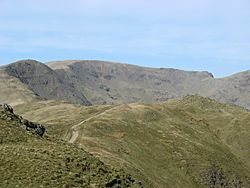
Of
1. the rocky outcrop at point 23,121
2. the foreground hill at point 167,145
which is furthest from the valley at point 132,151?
the rocky outcrop at point 23,121

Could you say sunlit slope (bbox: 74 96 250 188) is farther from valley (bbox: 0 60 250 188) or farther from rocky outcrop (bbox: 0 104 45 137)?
rocky outcrop (bbox: 0 104 45 137)

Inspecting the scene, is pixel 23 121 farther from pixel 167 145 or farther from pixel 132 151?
pixel 167 145

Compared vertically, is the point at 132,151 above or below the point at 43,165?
below

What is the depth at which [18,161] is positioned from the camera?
4981 cm

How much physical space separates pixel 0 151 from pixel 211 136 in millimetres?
132389

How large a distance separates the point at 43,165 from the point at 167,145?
10016 centimetres

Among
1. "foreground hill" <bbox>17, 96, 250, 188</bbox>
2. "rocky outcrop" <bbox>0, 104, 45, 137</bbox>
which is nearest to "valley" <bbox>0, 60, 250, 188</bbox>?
"foreground hill" <bbox>17, 96, 250, 188</bbox>

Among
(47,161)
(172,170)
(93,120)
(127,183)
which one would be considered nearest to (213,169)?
(172,170)

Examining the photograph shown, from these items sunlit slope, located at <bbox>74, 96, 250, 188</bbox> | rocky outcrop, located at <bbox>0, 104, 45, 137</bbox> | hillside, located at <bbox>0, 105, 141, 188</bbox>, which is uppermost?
rocky outcrop, located at <bbox>0, 104, 45, 137</bbox>

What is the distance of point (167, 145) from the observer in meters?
147

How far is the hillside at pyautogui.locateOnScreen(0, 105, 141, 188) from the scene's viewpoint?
47344 mm

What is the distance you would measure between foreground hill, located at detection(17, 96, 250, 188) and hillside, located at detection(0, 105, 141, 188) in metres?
43.8

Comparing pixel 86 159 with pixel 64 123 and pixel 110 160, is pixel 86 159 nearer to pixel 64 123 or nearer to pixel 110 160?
pixel 110 160

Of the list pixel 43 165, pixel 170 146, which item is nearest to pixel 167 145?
pixel 170 146
